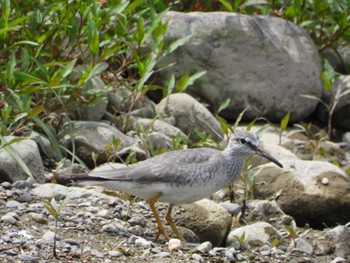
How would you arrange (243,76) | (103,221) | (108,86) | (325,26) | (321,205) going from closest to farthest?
(103,221) → (321,205) → (108,86) → (243,76) → (325,26)

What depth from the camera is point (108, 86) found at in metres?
9.10

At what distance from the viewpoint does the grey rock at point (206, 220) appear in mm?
7379

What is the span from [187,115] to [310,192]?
175cm

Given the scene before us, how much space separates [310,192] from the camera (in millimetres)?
8422

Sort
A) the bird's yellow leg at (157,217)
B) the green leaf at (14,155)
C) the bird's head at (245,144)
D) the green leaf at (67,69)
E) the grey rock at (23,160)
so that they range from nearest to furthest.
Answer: the green leaf at (14,155) < the bird's yellow leg at (157,217) < the grey rock at (23,160) < the bird's head at (245,144) < the green leaf at (67,69)

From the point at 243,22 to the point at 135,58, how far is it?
2181 millimetres

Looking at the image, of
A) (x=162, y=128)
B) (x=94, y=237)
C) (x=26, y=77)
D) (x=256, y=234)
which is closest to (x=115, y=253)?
(x=94, y=237)

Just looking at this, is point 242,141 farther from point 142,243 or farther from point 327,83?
point 327,83

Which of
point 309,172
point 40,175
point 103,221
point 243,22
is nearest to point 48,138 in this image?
point 40,175

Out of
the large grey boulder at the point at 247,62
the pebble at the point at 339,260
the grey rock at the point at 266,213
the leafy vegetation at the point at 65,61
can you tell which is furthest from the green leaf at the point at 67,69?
the pebble at the point at 339,260

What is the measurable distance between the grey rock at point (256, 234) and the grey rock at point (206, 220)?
0.09 meters

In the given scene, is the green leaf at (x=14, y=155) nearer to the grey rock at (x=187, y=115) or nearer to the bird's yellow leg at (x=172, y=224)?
the bird's yellow leg at (x=172, y=224)

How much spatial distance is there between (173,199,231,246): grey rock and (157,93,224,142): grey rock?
2.08 m

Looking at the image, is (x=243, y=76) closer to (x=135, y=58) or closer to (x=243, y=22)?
(x=243, y=22)
